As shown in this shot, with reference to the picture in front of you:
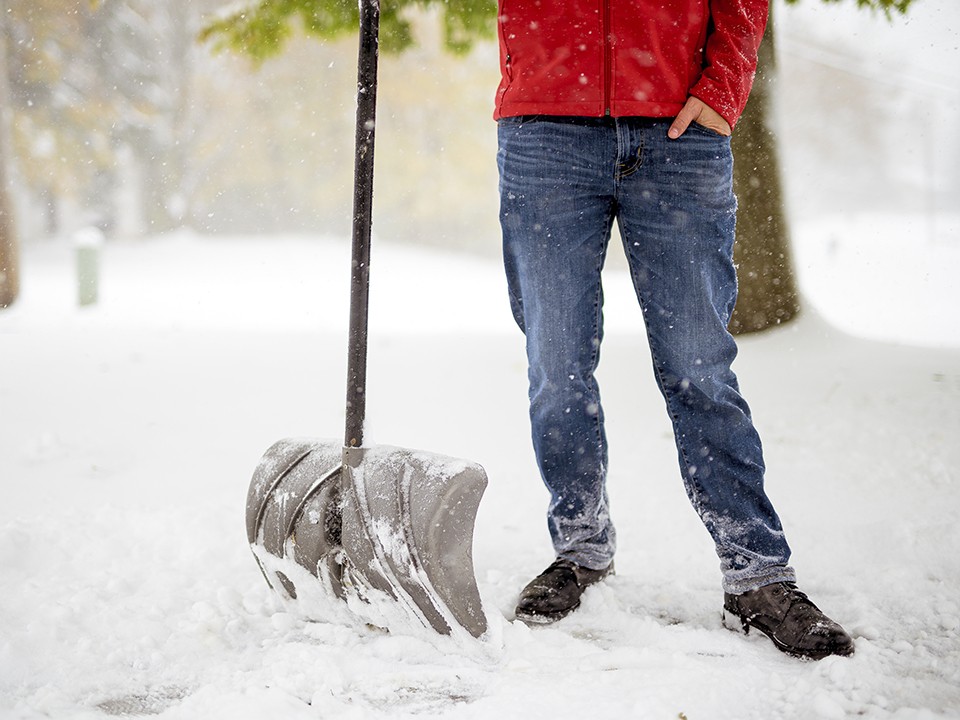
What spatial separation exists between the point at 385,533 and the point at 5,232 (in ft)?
24.2

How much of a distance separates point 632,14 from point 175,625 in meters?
1.58

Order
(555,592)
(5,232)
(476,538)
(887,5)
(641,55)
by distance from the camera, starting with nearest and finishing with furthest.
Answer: (641,55) → (555,592) → (476,538) → (887,5) → (5,232)

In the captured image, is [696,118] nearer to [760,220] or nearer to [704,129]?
[704,129]

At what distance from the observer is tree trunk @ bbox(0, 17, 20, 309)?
716 centimetres

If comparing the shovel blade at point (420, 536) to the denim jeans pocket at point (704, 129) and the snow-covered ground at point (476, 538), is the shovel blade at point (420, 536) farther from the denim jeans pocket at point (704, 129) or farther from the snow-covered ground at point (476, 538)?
the denim jeans pocket at point (704, 129)

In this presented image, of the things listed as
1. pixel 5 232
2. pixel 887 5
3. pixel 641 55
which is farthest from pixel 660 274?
pixel 5 232

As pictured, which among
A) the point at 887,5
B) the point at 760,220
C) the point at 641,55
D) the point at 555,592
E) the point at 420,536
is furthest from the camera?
the point at 760,220

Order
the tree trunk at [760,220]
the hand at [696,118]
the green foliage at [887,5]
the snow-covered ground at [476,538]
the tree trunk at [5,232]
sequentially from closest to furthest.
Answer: the snow-covered ground at [476,538], the hand at [696,118], the green foliage at [887,5], the tree trunk at [760,220], the tree trunk at [5,232]

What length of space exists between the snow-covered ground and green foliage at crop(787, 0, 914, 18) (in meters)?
1.73

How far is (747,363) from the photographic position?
14.0 feet

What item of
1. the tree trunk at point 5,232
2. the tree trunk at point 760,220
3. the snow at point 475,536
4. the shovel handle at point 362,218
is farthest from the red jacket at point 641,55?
the tree trunk at point 5,232

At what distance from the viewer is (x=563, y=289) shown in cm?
171

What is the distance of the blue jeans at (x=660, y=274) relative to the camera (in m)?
1.65

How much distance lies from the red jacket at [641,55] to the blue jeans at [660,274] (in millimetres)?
47
